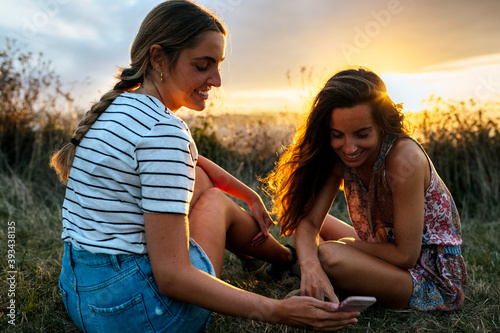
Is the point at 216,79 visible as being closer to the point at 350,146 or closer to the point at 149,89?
the point at 149,89

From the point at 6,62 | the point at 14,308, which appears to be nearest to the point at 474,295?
the point at 14,308

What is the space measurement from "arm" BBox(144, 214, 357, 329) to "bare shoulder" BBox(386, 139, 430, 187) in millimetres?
827

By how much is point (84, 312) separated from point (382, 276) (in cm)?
138

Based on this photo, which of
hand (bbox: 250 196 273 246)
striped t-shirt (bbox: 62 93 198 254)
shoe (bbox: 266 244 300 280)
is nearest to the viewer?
striped t-shirt (bbox: 62 93 198 254)

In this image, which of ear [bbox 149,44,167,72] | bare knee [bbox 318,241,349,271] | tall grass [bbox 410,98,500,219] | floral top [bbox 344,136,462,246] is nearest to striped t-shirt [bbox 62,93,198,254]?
ear [bbox 149,44,167,72]

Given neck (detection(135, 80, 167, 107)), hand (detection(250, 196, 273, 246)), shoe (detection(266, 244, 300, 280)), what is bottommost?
shoe (detection(266, 244, 300, 280))

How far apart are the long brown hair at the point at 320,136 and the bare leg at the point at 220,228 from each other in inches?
7.9

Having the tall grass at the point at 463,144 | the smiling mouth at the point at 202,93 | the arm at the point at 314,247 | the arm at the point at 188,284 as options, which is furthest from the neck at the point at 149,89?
the tall grass at the point at 463,144

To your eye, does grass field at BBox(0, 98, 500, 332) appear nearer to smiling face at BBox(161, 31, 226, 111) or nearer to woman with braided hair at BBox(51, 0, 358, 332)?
woman with braided hair at BBox(51, 0, 358, 332)

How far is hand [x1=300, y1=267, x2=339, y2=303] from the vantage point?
2111 millimetres

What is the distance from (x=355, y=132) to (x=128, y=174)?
111cm

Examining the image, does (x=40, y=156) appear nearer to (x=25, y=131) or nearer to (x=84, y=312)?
(x=25, y=131)

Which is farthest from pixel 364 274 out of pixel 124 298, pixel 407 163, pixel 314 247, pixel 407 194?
pixel 124 298

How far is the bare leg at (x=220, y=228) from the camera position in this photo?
2047mm
